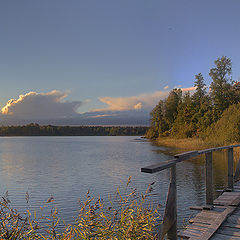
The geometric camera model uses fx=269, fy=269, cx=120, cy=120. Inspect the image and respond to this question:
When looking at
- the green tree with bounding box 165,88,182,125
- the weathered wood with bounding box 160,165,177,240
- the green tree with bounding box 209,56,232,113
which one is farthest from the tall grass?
the green tree with bounding box 165,88,182,125

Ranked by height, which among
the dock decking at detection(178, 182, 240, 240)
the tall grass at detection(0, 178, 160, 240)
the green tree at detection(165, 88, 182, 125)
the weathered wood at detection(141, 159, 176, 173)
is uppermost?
the green tree at detection(165, 88, 182, 125)

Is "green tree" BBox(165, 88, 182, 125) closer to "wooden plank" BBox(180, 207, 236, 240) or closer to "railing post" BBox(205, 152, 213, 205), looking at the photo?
"railing post" BBox(205, 152, 213, 205)

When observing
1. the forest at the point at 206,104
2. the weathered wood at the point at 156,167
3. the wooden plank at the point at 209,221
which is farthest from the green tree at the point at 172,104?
the weathered wood at the point at 156,167

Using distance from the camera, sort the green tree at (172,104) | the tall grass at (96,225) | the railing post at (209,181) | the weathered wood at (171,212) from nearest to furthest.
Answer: the tall grass at (96,225) < the weathered wood at (171,212) < the railing post at (209,181) < the green tree at (172,104)

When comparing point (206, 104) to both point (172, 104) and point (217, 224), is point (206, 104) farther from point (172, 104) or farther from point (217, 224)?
point (217, 224)

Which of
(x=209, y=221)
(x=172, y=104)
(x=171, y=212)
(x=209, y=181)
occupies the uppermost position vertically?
(x=172, y=104)

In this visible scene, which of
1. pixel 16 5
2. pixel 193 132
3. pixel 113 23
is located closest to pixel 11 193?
pixel 113 23

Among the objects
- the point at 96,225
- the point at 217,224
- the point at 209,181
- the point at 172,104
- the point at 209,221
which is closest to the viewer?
the point at 96,225

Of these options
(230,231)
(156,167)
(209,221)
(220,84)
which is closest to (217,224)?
(230,231)

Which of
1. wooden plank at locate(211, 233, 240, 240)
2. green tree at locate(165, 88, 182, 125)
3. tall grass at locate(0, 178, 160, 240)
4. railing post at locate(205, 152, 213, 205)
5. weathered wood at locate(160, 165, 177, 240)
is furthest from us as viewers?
green tree at locate(165, 88, 182, 125)

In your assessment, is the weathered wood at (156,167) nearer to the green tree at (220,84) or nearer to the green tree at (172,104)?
the green tree at (220,84)

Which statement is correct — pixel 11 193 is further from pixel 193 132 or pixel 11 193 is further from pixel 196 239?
pixel 193 132

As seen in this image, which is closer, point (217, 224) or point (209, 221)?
point (217, 224)

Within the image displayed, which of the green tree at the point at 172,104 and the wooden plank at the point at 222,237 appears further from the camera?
the green tree at the point at 172,104
